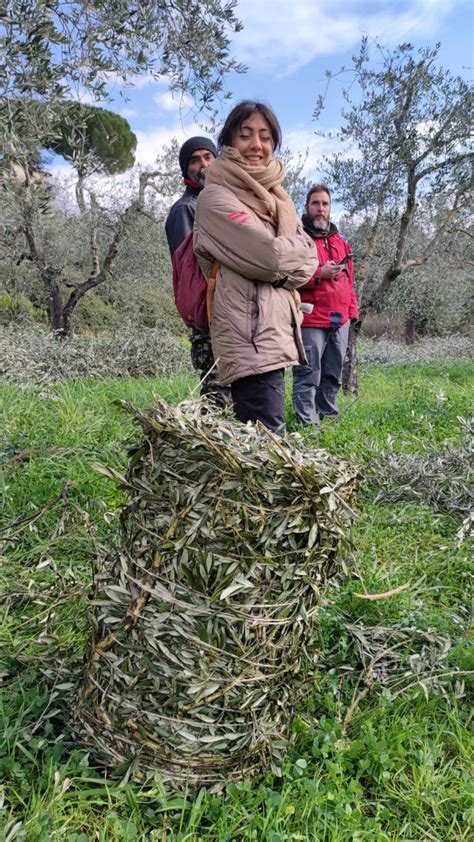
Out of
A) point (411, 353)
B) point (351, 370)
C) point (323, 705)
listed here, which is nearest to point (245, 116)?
point (323, 705)

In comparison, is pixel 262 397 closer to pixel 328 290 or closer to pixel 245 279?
pixel 245 279

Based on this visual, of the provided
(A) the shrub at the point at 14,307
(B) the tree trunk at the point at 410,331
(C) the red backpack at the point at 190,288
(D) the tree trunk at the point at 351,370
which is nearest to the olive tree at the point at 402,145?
(D) the tree trunk at the point at 351,370

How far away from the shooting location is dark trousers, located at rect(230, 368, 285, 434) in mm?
2975

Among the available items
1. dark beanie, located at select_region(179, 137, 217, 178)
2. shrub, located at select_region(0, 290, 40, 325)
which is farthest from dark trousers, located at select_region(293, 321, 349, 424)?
shrub, located at select_region(0, 290, 40, 325)

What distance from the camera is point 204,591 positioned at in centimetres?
151

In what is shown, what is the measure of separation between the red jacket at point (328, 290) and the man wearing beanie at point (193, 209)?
64.4 inches

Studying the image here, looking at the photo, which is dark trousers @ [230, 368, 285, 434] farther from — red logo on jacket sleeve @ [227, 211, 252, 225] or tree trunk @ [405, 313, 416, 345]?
tree trunk @ [405, 313, 416, 345]

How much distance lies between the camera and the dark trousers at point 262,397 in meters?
2.97

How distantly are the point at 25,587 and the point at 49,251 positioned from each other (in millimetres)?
12483

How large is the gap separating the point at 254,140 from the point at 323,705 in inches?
109

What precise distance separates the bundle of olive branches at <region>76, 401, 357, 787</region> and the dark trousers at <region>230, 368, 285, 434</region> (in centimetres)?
135

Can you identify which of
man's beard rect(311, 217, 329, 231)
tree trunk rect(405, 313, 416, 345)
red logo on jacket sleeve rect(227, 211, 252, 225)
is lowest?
tree trunk rect(405, 313, 416, 345)

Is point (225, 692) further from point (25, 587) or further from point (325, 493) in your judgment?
point (25, 587)

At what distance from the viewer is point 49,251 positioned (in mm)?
13461
